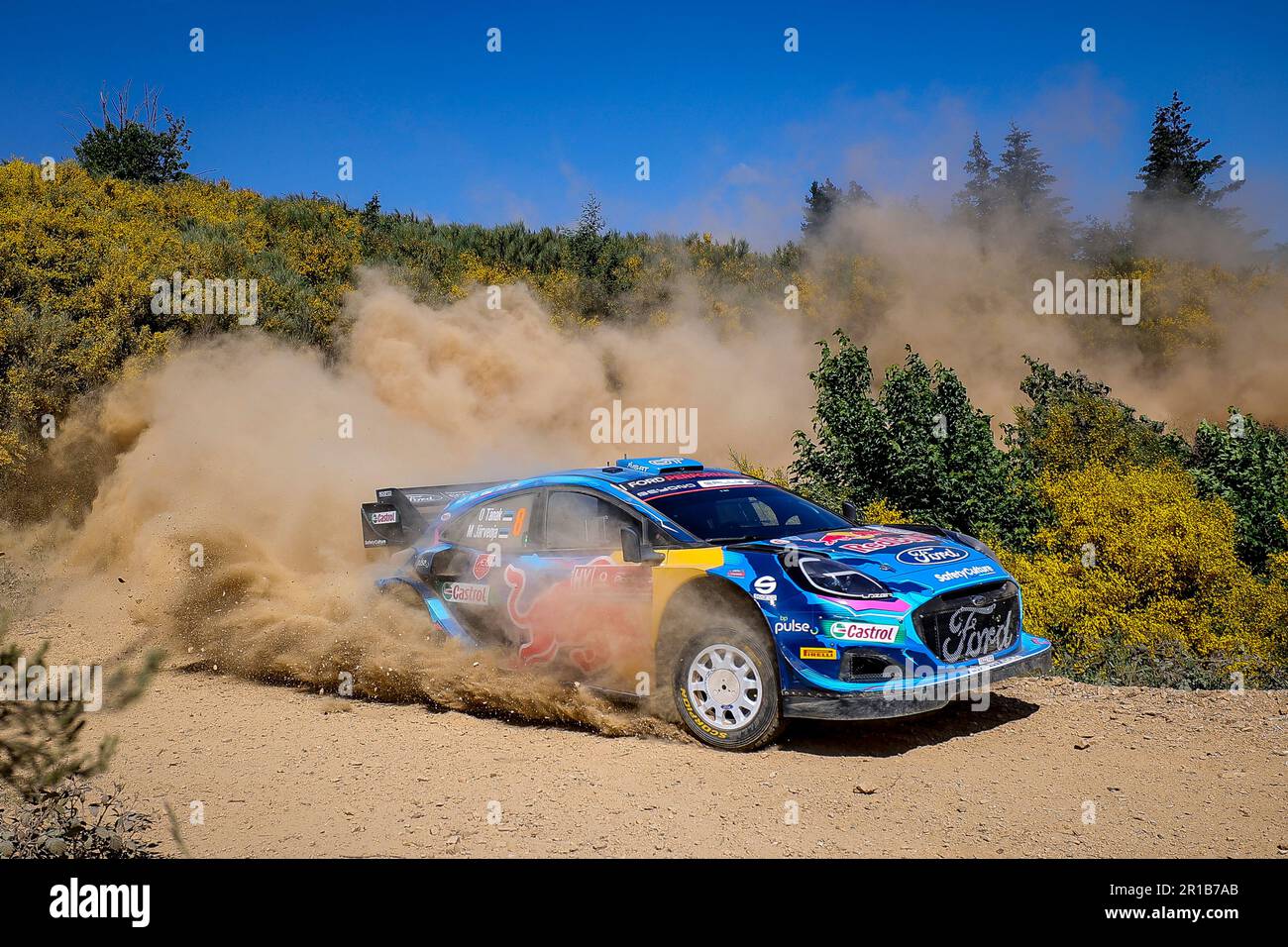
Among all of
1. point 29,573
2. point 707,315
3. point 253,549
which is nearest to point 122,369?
point 29,573

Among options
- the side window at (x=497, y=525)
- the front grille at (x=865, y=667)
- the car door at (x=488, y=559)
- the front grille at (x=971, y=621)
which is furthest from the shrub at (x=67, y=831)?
the front grille at (x=971, y=621)

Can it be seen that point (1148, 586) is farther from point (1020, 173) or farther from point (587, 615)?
→ point (1020, 173)

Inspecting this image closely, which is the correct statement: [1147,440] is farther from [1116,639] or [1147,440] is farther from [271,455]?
[271,455]

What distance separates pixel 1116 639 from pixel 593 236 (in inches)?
973

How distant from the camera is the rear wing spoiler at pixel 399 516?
793 cm

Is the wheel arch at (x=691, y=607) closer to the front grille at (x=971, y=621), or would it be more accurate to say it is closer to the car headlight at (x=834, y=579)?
the car headlight at (x=834, y=579)

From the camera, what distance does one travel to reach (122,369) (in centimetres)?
1703

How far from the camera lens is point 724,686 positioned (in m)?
5.72

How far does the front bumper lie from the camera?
5.25m

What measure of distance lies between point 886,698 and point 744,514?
1.84 m

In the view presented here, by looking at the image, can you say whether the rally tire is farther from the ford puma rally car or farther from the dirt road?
A: the dirt road

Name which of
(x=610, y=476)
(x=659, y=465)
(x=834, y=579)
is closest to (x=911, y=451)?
(x=659, y=465)

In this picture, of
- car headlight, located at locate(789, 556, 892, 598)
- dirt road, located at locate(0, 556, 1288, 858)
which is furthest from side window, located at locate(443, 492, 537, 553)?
car headlight, located at locate(789, 556, 892, 598)
